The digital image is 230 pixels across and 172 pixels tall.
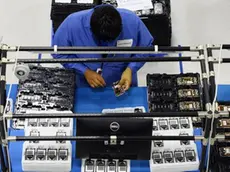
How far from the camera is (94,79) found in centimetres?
323

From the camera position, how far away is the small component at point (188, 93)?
2.97 metres

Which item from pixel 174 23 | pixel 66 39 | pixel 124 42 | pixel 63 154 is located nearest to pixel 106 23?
pixel 124 42

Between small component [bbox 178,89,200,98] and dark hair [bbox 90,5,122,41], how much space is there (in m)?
0.61

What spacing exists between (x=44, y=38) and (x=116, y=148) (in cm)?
261

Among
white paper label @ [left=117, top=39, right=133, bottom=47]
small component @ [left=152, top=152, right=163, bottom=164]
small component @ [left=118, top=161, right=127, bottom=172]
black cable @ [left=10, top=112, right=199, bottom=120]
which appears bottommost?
small component @ [left=118, top=161, right=127, bottom=172]

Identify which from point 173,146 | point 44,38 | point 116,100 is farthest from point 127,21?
point 44,38

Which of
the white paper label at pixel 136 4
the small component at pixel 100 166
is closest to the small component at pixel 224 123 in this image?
the small component at pixel 100 166

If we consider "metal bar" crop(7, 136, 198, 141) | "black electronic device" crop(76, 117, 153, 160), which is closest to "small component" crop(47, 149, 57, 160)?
"black electronic device" crop(76, 117, 153, 160)

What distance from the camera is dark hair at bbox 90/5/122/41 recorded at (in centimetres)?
301

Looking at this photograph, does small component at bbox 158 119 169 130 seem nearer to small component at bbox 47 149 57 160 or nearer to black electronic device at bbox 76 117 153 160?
black electronic device at bbox 76 117 153 160

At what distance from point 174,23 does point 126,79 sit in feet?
6.24

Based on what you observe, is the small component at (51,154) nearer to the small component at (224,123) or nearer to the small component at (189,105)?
the small component at (189,105)

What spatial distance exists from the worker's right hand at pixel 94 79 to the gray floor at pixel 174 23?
1.36 meters

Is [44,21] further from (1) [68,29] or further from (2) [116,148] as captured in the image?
(2) [116,148]
